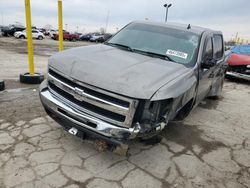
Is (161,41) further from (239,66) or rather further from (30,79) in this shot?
(239,66)

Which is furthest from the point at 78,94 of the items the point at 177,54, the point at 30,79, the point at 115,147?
the point at 30,79

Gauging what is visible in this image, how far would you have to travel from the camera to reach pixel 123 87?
7.82 feet

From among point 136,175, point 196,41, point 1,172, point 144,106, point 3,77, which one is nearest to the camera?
point 144,106

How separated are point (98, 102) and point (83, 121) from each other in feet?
1.00

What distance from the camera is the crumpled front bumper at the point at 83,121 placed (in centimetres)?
240

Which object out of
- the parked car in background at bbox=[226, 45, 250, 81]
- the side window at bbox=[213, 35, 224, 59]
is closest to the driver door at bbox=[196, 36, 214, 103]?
the side window at bbox=[213, 35, 224, 59]

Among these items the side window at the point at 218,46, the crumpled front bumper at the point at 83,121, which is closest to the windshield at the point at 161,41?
the side window at the point at 218,46

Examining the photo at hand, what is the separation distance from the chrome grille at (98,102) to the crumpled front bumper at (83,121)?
56mm

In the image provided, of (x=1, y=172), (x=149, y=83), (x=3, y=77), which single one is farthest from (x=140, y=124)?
(x=3, y=77)

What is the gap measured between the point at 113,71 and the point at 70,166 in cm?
133

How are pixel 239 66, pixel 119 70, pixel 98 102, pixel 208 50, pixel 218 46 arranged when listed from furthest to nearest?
1. pixel 239 66
2. pixel 218 46
3. pixel 208 50
4. pixel 119 70
5. pixel 98 102

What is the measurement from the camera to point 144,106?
2408mm

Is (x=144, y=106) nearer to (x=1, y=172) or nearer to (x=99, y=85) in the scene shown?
(x=99, y=85)

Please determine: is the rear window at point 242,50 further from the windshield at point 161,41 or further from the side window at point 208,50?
the windshield at point 161,41
